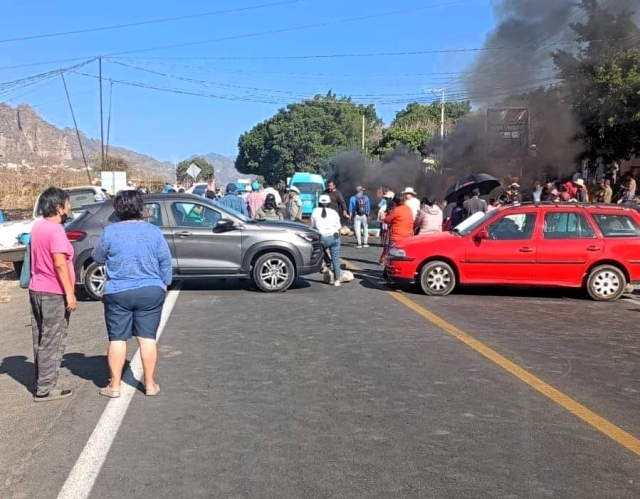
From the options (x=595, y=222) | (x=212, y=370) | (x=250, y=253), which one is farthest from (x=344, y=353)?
(x=595, y=222)

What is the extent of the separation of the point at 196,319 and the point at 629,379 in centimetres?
498

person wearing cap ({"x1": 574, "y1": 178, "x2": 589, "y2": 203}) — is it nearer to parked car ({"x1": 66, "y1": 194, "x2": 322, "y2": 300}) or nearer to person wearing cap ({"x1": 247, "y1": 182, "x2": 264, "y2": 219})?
person wearing cap ({"x1": 247, "y1": 182, "x2": 264, "y2": 219})

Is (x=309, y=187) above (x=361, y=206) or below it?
above

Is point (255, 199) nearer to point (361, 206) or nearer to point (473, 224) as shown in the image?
point (361, 206)

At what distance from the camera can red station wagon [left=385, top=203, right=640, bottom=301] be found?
1002cm

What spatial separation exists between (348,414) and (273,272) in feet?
19.1

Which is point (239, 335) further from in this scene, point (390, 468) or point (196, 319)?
point (390, 468)

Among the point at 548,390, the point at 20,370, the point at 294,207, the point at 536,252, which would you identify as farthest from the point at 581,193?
the point at 20,370

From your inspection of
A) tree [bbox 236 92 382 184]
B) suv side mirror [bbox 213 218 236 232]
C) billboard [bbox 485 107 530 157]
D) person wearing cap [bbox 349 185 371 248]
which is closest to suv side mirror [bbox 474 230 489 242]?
suv side mirror [bbox 213 218 236 232]

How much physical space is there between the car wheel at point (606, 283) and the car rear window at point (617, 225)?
55 cm

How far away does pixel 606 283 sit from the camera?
32.9 ft

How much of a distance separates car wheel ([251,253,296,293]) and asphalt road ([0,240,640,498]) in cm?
208

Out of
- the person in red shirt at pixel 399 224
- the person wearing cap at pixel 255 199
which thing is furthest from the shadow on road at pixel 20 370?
the person wearing cap at pixel 255 199

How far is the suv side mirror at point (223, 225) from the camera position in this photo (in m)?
10.3
